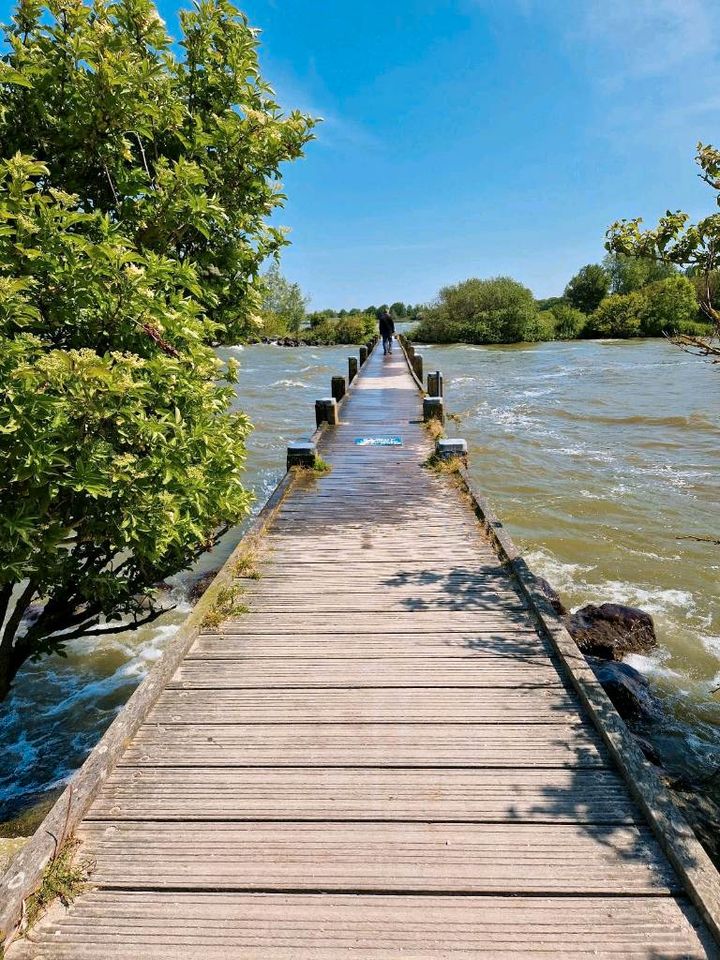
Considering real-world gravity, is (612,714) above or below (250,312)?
below

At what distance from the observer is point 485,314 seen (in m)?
60.0

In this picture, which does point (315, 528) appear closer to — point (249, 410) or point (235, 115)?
point (235, 115)

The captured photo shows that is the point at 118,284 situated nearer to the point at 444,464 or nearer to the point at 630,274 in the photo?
the point at 444,464

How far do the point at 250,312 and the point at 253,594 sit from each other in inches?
95.8

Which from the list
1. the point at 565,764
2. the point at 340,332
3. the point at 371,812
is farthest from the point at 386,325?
the point at 340,332

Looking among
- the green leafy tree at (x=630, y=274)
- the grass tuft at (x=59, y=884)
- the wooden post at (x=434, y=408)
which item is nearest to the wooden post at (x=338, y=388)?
the wooden post at (x=434, y=408)

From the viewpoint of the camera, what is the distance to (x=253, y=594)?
489 cm

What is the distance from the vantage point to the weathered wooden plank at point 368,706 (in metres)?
3.32

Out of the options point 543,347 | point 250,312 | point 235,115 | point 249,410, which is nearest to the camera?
point 235,115

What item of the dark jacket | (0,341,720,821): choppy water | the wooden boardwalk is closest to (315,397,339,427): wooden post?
(0,341,720,821): choppy water

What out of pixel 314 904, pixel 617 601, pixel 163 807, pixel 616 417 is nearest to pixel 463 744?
pixel 314 904

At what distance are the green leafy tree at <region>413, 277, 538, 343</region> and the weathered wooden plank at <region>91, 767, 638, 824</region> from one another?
60895 mm

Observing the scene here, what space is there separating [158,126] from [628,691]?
21.0ft

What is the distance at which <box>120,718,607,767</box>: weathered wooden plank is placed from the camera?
2996mm
